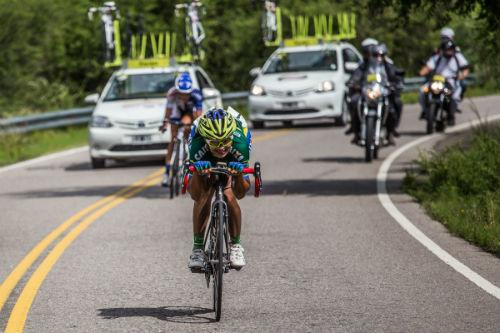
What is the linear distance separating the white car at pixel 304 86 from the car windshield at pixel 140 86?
221 inches

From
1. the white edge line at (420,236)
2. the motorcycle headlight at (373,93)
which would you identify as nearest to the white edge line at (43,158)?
the motorcycle headlight at (373,93)

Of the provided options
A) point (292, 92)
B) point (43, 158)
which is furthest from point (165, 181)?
A: point (292, 92)

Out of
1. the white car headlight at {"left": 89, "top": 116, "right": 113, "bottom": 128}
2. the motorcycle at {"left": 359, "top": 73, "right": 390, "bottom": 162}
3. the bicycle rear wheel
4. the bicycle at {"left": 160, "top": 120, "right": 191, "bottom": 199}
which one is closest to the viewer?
the bicycle rear wheel

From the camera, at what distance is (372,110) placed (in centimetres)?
2114

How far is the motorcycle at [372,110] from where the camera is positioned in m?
20.9

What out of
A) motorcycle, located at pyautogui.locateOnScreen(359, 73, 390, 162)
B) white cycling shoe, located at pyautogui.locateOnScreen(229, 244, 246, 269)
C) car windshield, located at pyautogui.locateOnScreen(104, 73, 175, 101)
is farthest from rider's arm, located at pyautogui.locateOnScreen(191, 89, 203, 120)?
white cycling shoe, located at pyautogui.locateOnScreen(229, 244, 246, 269)

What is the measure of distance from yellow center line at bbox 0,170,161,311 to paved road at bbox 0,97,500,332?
9cm

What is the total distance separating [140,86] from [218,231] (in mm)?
15093

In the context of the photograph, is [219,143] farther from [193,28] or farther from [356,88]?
[193,28]

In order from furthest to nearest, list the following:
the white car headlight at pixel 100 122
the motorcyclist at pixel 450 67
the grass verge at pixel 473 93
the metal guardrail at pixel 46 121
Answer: the grass verge at pixel 473 93, the metal guardrail at pixel 46 121, the motorcyclist at pixel 450 67, the white car headlight at pixel 100 122

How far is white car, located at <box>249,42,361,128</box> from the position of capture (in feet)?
94.4

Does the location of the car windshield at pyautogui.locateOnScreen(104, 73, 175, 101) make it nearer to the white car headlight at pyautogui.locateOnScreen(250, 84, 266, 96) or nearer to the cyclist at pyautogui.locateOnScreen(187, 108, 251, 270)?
the white car headlight at pyautogui.locateOnScreen(250, 84, 266, 96)

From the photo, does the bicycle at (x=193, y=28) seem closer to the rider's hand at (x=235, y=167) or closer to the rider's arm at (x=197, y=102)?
the rider's arm at (x=197, y=102)

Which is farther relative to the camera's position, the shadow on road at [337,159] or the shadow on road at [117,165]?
the shadow on road at [117,165]
